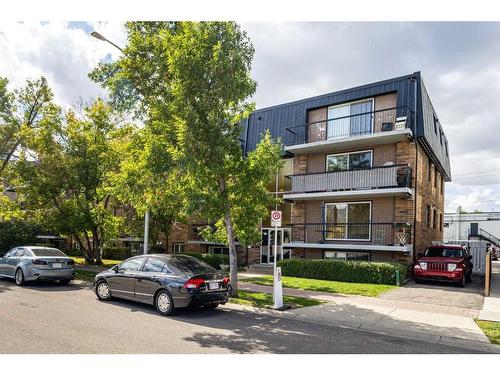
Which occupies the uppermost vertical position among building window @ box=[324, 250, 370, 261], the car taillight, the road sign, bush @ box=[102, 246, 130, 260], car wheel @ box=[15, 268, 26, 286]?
the road sign

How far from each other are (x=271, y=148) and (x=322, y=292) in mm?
5170

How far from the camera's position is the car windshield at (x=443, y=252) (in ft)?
52.8

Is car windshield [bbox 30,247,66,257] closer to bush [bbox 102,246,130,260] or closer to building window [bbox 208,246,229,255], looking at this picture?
building window [bbox 208,246,229,255]

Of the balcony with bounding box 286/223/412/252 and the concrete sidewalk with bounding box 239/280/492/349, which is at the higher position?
the balcony with bounding box 286/223/412/252

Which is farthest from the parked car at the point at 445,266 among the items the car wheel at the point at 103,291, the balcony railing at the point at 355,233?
the car wheel at the point at 103,291

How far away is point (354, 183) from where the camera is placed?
17984mm

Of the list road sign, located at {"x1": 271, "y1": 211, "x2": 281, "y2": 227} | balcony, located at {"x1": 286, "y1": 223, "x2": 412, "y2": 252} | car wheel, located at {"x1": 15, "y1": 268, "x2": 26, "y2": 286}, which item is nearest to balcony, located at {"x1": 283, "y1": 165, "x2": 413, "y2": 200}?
balcony, located at {"x1": 286, "y1": 223, "x2": 412, "y2": 252}

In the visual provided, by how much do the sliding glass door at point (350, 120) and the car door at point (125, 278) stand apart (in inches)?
484

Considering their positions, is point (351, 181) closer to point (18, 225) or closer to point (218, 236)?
point (218, 236)

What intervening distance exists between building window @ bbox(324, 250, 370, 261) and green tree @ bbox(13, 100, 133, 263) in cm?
1110

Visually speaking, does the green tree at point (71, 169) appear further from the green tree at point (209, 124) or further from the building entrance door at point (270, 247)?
the building entrance door at point (270, 247)

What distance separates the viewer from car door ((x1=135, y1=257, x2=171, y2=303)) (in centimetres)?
934

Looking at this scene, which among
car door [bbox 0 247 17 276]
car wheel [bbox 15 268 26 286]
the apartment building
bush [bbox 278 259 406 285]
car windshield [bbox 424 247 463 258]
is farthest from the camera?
the apartment building

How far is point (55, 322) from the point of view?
301 inches
